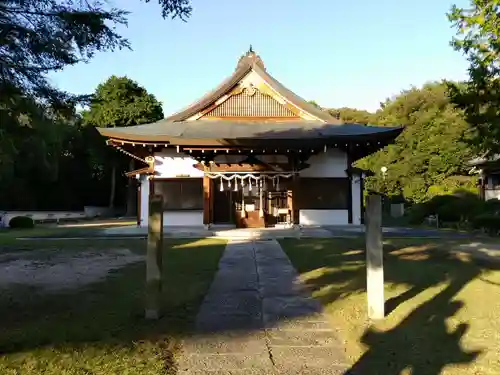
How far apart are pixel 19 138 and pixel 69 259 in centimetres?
733

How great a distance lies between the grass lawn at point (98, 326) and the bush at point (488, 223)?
41.2ft

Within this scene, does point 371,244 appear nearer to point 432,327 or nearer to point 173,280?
point 432,327

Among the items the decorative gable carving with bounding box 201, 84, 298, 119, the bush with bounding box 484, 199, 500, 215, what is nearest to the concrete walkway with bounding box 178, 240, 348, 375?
the decorative gable carving with bounding box 201, 84, 298, 119

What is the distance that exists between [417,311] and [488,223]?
524 inches

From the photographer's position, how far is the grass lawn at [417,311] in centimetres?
383

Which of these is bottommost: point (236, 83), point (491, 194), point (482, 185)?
point (491, 194)

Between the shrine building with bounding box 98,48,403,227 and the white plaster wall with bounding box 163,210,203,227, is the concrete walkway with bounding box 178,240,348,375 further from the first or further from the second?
the white plaster wall with bounding box 163,210,203,227

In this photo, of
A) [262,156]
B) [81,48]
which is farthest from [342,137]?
[81,48]

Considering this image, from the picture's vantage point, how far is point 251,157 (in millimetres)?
17359

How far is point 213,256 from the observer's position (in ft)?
33.9

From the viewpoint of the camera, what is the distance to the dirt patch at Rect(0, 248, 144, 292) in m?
7.39

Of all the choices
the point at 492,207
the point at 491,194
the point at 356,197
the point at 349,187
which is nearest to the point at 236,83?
the point at 349,187

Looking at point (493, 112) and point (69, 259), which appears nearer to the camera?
point (493, 112)

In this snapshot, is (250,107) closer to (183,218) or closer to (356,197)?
(183,218)
